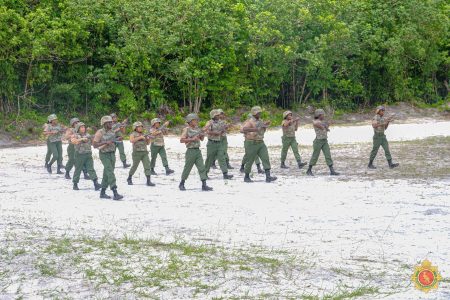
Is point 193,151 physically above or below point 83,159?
above

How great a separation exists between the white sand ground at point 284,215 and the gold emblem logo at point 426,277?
106 mm

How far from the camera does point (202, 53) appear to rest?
3728 cm

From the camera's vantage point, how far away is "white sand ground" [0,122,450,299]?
10.9 meters

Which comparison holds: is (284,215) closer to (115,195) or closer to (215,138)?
(115,195)

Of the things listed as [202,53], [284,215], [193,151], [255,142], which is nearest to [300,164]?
[255,142]

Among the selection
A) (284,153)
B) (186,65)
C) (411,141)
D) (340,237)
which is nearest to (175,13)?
(186,65)

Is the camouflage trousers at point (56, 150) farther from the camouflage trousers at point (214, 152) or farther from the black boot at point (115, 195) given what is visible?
the black boot at point (115, 195)

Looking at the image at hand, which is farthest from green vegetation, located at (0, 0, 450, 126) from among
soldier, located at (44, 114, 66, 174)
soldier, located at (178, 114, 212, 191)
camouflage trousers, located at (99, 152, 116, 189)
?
camouflage trousers, located at (99, 152, 116, 189)

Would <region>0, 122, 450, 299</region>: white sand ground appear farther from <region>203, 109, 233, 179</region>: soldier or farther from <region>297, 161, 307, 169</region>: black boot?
<region>297, 161, 307, 169</region>: black boot

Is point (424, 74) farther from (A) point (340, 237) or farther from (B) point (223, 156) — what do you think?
(A) point (340, 237)

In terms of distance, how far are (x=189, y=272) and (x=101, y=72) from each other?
1044 inches

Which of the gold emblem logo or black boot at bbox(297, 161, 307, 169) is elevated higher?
black boot at bbox(297, 161, 307, 169)

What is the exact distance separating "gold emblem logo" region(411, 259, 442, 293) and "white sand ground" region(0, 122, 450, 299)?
11 centimetres

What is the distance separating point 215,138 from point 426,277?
1031 centimetres
